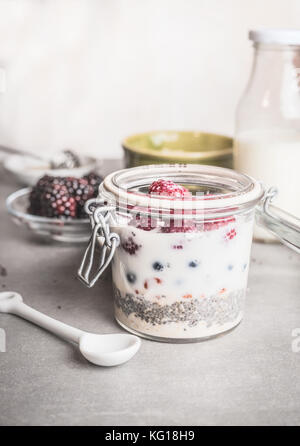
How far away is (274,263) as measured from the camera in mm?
799

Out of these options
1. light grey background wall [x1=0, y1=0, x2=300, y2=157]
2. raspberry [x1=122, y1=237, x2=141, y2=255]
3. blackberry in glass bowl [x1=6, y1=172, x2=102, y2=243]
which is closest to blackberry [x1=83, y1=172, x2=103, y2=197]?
blackberry in glass bowl [x1=6, y1=172, x2=102, y2=243]

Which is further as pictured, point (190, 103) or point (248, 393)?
point (190, 103)

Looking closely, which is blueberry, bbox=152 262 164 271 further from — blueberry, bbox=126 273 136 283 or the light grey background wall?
the light grey background wall

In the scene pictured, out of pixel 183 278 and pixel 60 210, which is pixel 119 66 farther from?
pixel 183 278

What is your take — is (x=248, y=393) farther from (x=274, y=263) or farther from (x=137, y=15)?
(x=137, y=15)

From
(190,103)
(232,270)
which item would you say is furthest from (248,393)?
(190,103)

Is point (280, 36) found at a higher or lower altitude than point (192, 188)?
higher

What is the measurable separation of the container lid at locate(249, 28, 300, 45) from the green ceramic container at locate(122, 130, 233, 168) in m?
0.18

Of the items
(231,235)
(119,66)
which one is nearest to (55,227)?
(231,235)

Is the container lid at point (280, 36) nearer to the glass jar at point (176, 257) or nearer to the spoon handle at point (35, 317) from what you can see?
the glass jar at point (176, 257)

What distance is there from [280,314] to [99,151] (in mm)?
820

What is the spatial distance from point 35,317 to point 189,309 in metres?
0.17

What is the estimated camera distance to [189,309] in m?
0.57

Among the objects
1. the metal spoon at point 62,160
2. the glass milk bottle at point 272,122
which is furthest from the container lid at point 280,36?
the metal spoon at point 62,160
